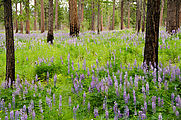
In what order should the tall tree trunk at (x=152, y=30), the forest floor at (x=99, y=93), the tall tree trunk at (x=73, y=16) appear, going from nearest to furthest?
the forest floor at (x=99, y=93)
the tall tree trunk at (x=152, y=30)
the tall tree trunk at (x=73, y=16)

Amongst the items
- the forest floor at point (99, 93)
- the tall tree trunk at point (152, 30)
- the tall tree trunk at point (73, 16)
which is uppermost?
the tall tree trunk at point (73, 16)

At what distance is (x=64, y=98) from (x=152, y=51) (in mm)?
2619

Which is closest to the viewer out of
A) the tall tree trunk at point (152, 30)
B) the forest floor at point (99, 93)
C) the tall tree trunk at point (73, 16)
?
the forest floor at point (99, 93)

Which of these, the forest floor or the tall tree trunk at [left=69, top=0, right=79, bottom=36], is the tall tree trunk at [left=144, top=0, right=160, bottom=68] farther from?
the tall tree trunk at [left=69, top=0, right=79, bottom=36]

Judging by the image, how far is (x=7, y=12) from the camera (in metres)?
4.53

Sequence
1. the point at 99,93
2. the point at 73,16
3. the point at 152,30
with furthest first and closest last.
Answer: the point at 73,16 < the point at 152,30 < the point at 99,93

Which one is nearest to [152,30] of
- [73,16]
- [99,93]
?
[99,93]

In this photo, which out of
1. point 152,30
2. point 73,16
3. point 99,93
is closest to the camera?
point 99,93

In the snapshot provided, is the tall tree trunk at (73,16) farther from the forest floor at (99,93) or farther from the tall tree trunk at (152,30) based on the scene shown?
the tall tree trunk at (152,30)

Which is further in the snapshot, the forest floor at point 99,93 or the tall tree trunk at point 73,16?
the tall tree trunk at point 73,16

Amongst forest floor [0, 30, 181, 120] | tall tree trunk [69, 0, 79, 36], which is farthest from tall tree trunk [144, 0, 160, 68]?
tall tree trunk [69, 0, 79, 36]

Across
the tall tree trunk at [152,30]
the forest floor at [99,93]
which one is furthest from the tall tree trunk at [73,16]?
the tall tree trunk at [152,30]

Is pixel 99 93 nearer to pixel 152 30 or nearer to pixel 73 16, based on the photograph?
pixel 152 30

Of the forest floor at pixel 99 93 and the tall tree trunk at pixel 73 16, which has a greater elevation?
the tall tree trunk at pixel 73 16
